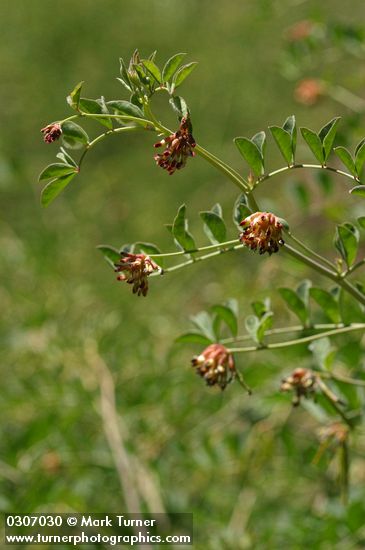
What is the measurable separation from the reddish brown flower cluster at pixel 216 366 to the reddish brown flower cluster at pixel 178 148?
0.55 ft

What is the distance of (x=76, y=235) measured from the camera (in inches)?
65.4

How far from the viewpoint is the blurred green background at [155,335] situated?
0.93m

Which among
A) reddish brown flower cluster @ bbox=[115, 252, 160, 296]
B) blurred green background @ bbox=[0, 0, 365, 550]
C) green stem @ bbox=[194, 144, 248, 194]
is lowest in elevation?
reddish brown flower cluster @ bbox=[115, 252, 160, 296]

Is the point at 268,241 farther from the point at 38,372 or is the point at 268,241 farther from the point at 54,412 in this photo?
the point at 38,372

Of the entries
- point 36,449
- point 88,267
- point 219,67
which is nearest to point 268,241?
point 36,449

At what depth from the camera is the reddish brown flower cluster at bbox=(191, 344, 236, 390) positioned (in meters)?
0.54

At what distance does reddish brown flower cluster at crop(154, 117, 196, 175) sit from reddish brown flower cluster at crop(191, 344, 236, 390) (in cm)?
17

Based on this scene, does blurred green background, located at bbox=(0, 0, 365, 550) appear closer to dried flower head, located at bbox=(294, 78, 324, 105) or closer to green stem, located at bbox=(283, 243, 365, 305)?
dried flower head, located at bbox=(294, 78, 324, 105)

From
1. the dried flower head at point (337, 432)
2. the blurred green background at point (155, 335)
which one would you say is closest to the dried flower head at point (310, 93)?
the blurred green background at point (155, 335)

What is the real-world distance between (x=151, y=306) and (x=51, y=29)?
1.54 metres

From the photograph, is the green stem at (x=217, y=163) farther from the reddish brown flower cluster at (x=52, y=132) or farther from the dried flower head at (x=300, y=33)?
the dried flower head at (x=300, y=33)

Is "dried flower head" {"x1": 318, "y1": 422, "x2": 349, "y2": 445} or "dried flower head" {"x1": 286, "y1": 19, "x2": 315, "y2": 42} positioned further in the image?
"dried flower head" {"x1": 286, "y1": 19, "x2": 315, "y2": 42}

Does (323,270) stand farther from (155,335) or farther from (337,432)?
(155,335)

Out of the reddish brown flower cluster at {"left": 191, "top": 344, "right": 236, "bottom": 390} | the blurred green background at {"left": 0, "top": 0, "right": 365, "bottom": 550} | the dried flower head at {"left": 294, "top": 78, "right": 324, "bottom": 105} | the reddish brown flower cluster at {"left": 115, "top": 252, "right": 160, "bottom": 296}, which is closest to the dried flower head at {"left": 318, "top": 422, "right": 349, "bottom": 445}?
the blurred green background at {"left": 0, "top": 0, "right": 365, "bottom": 550}
